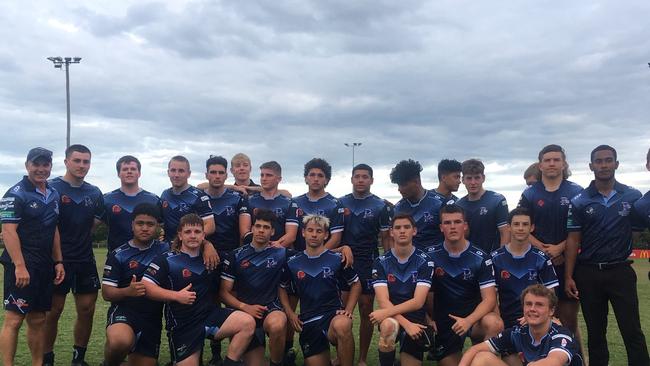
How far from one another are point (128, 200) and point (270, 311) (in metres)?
2.09

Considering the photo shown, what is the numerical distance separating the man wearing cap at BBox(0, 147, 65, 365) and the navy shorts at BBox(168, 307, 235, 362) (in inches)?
52.1

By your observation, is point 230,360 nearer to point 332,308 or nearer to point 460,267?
point 332,308

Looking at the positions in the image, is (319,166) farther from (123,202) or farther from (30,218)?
(30,218)

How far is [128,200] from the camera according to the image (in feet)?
21.1

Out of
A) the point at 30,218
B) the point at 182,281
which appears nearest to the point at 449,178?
the point at 182,281

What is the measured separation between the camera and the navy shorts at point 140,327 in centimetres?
561

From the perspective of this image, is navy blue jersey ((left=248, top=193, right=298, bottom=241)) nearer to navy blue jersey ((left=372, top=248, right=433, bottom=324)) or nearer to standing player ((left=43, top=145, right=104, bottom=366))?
navy blue jersey ((left=372, top=248, right=433, bottom=324))

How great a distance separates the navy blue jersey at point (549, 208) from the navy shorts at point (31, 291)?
4.88 metres

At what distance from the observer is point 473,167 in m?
6.21

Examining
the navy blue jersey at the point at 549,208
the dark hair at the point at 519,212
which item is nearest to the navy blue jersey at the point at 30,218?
the dark hair at the point at 519,212

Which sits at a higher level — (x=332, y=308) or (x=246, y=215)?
(x=246, y=215)

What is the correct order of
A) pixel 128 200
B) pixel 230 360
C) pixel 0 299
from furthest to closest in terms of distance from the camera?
pixel 0 299
pixel 128 200
pixel 230 360

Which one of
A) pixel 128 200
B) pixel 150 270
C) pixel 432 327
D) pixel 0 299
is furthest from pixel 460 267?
pixel 0 299

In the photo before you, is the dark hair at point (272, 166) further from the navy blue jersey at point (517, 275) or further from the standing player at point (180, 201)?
the navy blue jersey at point (517, 275)
